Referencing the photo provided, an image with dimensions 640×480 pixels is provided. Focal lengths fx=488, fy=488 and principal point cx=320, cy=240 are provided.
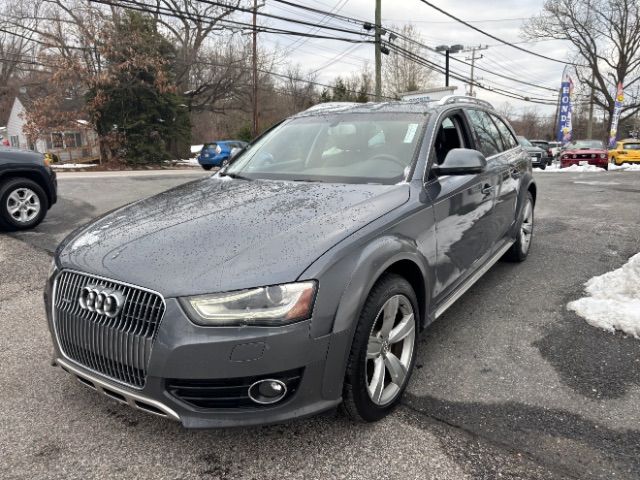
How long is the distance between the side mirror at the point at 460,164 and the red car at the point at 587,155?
21.5 meters

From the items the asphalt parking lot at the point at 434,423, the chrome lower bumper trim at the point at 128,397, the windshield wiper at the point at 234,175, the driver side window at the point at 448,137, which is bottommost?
the asphalt parking lot at the point at 434,423

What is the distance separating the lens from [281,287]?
6.60 ft

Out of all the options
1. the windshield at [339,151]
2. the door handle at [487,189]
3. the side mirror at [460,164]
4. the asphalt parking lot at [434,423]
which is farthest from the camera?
the door handle at [487,189]

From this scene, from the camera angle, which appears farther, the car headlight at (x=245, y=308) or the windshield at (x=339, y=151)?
the windshield at (x=339, y=151)

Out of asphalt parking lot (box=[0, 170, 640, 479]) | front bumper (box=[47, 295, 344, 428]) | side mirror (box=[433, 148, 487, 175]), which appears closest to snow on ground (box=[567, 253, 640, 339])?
asphalt parking lot (box=[0, 170, 640, 479])

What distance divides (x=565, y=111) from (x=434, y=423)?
114ft

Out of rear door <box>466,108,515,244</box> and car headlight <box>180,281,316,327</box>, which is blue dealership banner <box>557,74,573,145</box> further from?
car headlight <box>180,281,316,327</box>

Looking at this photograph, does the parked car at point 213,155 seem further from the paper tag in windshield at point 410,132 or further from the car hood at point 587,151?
the paper tag in windshield at point 410,132

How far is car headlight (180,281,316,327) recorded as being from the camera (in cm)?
198

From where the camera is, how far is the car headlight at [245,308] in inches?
77.9

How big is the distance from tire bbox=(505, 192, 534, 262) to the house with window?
80.4 ft

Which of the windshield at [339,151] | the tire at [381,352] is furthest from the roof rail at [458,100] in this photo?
the tire at [381,352]

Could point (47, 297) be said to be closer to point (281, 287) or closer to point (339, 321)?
point (281, 287)

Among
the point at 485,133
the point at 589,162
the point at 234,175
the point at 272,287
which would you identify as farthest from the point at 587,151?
the point at 272,287
